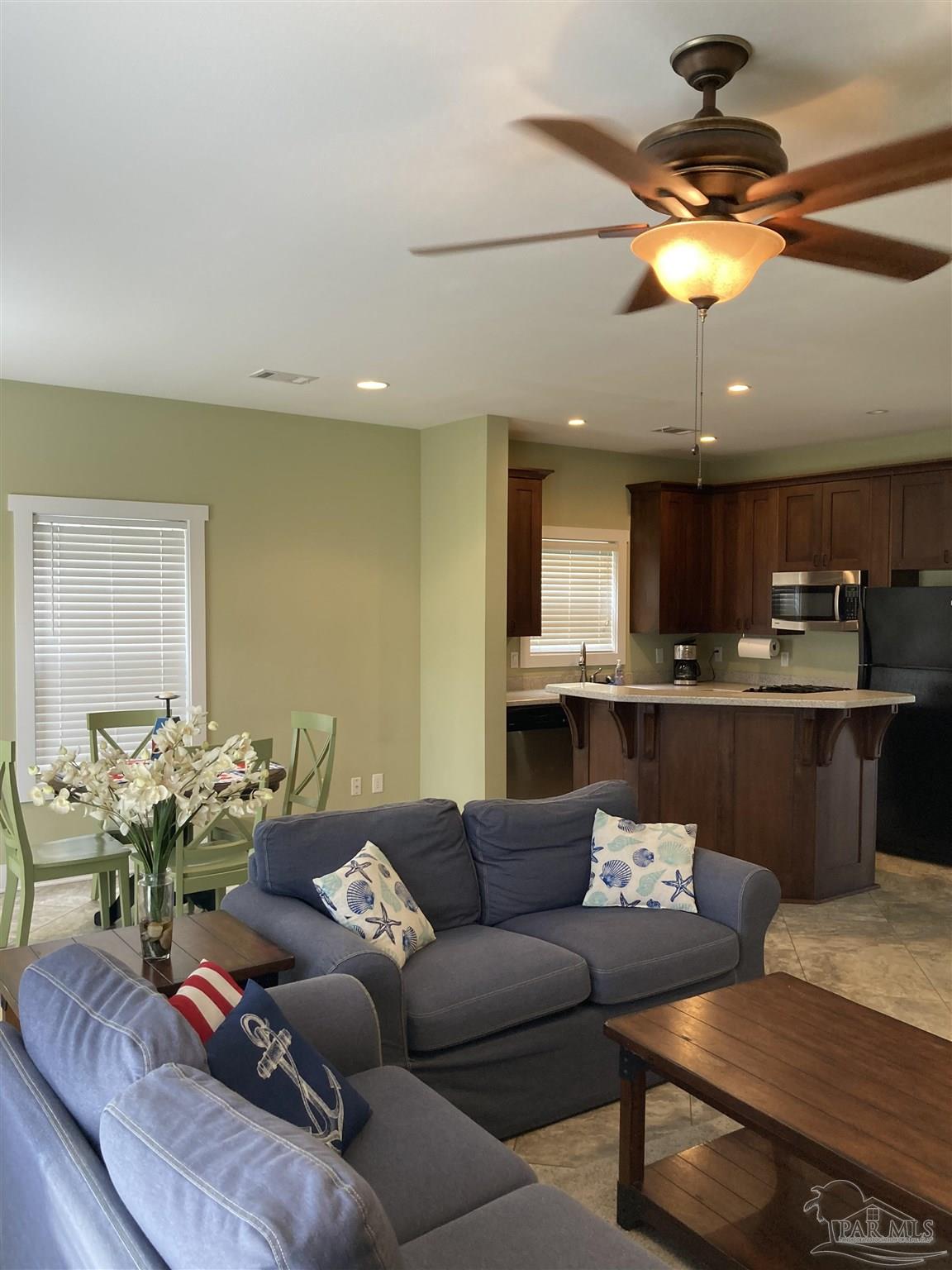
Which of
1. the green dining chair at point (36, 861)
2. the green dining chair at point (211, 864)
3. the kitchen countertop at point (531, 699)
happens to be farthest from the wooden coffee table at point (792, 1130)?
the kitchen countertop at point (531, 699)

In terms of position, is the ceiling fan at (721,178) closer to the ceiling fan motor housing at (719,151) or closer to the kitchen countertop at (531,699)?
the ceiling fan motor housing at (719,151)

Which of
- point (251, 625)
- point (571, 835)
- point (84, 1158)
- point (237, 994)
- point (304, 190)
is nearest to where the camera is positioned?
point (84, 1158)

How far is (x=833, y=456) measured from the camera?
7.27 metres

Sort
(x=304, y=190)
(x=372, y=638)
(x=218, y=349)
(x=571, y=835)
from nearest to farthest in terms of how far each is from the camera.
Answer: (x=304, y=190) → (x=571, y=835) → (x=218, y=349) → (x=372, y=638)

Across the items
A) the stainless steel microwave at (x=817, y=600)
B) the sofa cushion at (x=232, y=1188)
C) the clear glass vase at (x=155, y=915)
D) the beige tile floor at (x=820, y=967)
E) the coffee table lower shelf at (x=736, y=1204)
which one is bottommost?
the beige tile floor at (x=820, y=967)

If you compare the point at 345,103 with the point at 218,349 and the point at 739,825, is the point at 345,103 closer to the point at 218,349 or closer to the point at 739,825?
the point at 218,349

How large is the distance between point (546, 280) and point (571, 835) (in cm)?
203

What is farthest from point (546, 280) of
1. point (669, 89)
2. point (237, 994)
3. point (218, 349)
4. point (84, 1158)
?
point (84, 1158)

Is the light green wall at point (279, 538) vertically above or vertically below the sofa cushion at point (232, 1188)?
above

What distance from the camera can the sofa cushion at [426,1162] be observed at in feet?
6.03

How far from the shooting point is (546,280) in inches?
139

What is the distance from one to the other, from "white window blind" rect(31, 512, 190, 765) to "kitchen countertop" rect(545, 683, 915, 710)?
2353 mm

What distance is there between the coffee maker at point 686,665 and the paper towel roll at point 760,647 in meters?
0.37

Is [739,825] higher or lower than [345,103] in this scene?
lower
